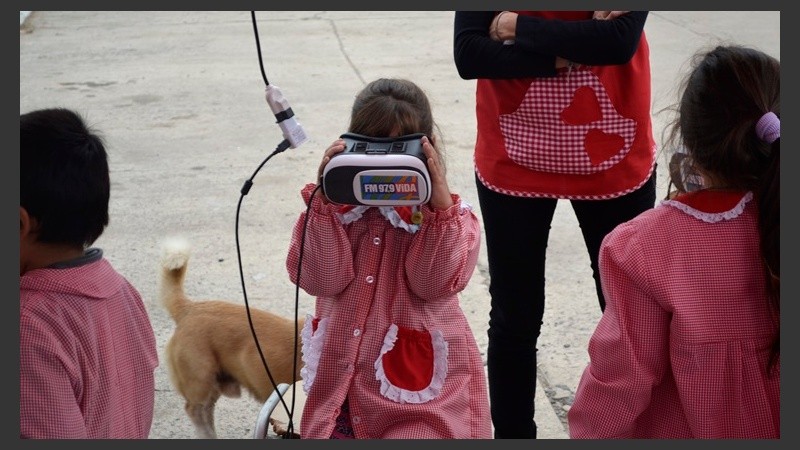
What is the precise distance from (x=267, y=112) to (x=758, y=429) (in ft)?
16.9

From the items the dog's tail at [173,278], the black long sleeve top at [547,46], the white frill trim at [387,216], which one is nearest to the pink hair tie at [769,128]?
the black long sleeve top at [547,46]

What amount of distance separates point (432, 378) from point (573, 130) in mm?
654

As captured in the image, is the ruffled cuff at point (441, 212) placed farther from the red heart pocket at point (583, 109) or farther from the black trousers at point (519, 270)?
the red heart pocket at point (583, 109)

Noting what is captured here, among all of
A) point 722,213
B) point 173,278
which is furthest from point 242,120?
point 722,213

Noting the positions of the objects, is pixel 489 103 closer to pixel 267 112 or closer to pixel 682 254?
pixel 682 254

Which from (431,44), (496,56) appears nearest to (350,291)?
(496,56)

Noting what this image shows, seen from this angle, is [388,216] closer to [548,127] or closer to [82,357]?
[548,127]

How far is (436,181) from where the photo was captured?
202cm

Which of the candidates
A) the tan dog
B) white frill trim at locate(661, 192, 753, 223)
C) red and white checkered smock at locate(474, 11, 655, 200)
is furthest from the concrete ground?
white frill trim at locate(661, 192, 753, 223)

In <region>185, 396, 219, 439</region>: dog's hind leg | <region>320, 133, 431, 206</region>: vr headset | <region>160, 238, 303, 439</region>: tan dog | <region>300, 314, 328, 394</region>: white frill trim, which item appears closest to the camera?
<region>320, 133, 431, 206</region>: vr headset

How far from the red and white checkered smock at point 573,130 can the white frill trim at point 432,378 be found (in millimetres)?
415

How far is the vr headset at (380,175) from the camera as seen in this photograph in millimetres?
1938

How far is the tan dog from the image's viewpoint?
2783 millimetres

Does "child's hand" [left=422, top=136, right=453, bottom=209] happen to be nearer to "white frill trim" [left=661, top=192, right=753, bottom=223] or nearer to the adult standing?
the adult standing
